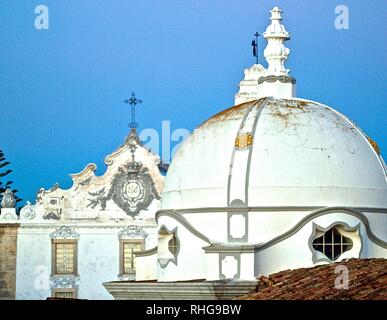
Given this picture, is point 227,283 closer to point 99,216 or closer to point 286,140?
point 286,140

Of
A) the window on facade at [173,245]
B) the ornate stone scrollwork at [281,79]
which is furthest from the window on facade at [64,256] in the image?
the window on facade at [173,245]

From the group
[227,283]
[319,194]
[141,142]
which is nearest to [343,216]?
[319,194]

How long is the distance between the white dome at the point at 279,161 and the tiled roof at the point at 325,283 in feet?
7.29

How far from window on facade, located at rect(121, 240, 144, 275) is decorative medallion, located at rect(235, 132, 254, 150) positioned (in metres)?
28.4

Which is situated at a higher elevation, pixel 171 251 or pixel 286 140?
pixel 286 140

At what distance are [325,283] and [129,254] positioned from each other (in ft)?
112

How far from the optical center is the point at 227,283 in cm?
3497

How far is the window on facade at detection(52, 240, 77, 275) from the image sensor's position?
65312 mm

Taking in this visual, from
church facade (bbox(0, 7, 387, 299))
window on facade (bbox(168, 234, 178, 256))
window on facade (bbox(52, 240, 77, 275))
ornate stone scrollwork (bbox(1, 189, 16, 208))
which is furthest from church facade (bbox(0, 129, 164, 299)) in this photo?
window on facade (bbox(168, 234, 178, 256))

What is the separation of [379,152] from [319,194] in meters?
2.54

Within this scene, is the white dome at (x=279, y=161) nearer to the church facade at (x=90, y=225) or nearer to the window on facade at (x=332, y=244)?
the window on facade at (x=332, y=244)

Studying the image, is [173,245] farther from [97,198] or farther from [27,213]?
[27,213]

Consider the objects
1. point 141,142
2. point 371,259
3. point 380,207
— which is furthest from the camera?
point 141,142

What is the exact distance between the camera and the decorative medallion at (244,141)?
36875 mm
